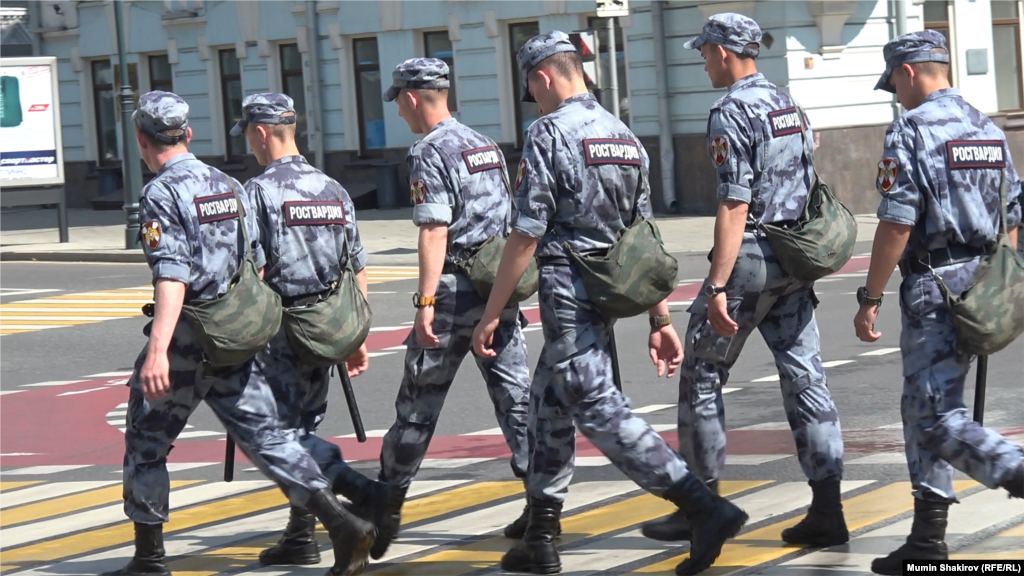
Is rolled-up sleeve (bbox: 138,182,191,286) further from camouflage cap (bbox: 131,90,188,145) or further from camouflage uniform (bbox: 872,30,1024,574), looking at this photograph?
camouflage uniform (bbox: 872,30,1024,574)

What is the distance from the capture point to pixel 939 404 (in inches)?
225

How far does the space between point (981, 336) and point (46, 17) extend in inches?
1298

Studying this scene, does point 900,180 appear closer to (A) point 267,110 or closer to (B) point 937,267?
(B) point 937,267

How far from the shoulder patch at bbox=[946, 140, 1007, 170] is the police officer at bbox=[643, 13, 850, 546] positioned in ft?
2.38

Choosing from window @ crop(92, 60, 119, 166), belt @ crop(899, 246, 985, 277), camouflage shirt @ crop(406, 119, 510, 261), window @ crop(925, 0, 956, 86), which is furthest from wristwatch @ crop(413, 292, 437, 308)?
window @ crop(92, 60, 119, 166)

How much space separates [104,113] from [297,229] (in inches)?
1198

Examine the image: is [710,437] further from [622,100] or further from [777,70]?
[622,100]

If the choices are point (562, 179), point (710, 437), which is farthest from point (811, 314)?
point (562, 179)

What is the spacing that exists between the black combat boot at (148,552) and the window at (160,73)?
2893cm

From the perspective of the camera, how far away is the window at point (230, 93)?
1288 inches

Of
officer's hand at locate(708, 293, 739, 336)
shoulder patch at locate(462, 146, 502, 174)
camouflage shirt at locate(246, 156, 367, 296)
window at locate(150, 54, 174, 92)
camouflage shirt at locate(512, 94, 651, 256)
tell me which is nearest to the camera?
camouflage shirt at locate(512, 94, 651, 256)

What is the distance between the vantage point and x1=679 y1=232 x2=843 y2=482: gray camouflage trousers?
6285 mm

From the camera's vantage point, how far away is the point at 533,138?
604cm

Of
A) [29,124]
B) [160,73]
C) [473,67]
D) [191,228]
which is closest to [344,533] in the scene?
[191,228]
